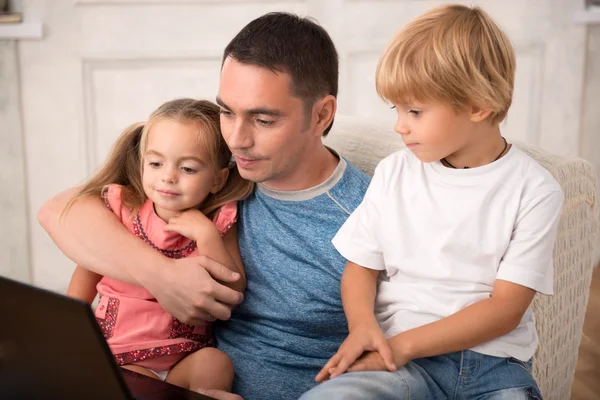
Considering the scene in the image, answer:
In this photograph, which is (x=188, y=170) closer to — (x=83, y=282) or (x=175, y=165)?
(x=175, y=165)

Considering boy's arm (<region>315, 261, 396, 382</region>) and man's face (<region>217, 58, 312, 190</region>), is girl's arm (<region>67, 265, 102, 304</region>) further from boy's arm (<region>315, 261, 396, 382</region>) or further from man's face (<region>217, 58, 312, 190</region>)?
boy's arm (<region>315, 261, 396, 382</region>)

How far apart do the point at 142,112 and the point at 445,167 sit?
2213mm

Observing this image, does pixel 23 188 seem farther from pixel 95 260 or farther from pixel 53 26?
pixel 95 260

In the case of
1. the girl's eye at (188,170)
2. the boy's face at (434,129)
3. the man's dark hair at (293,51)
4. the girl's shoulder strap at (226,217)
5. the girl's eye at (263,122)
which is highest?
the man's dark hair at (293,51)

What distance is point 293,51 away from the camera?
1.52m

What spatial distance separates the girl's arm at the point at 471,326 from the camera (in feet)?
3.98

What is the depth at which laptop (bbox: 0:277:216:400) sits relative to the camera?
2.93ft

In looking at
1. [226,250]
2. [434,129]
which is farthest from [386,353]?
[226,250]

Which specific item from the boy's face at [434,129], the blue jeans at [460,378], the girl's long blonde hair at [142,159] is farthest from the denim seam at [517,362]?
the girl's long blonde hair at [142,159]

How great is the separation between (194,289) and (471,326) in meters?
0.53

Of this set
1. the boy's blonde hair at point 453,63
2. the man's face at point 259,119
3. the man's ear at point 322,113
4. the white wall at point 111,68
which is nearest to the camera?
the boy's blonde hair at point 453,63

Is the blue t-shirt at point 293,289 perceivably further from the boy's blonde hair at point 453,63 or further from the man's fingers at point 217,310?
the boy's blonde hair at point 453,63

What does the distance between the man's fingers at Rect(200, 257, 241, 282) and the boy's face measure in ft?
1.49

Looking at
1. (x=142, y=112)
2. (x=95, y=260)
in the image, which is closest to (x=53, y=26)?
(x=142, y=112)
